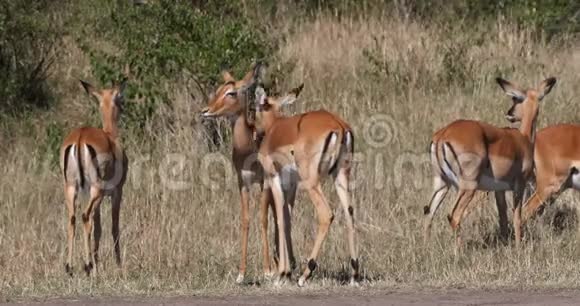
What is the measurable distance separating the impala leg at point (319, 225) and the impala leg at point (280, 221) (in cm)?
31

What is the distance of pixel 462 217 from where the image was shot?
1210 cm

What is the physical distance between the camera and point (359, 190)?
13.8 metres

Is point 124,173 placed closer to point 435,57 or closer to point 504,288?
point 504,288

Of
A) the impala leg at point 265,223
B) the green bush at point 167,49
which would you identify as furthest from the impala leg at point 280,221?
the green bush at point 167,49

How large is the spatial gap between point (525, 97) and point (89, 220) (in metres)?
4.74

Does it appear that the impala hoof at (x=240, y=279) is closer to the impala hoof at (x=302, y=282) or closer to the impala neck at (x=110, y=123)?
the impala hoof at (x=302, y=282)

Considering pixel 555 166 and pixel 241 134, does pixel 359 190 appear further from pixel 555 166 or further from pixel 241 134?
pixel 241 134

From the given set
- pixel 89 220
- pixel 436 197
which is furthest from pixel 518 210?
pixel 89 220

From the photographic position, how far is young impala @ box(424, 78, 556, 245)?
11.9 meters

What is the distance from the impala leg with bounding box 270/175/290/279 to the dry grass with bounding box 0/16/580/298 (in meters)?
0.32

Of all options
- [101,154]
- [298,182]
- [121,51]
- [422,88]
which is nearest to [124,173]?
[101,154]

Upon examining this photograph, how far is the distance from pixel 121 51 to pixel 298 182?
6.99 m

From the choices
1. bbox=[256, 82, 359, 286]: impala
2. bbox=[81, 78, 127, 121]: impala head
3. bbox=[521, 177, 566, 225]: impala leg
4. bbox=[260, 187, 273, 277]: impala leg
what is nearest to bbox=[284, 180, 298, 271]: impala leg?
bbox=[256, 82, 359, 286]: impala

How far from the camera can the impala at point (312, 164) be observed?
10086 millimetres
